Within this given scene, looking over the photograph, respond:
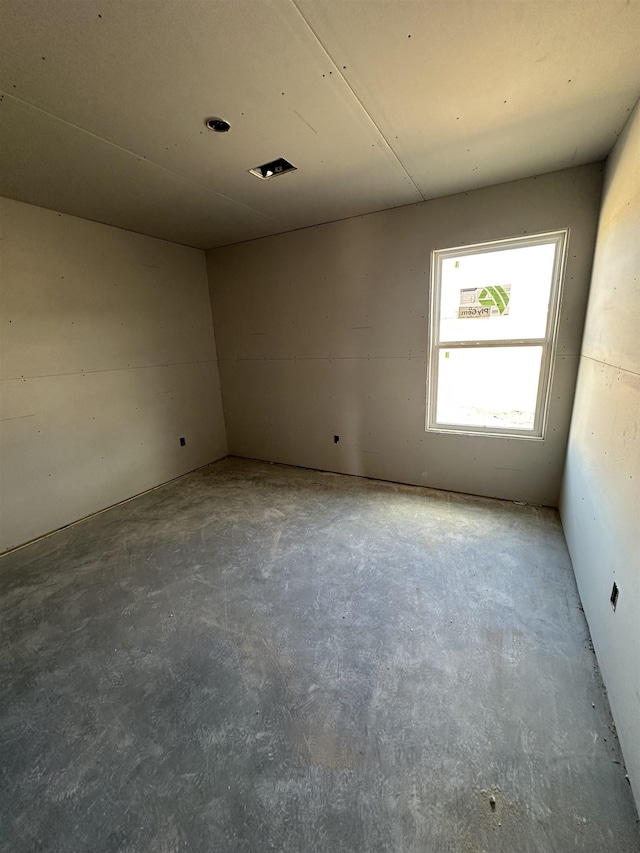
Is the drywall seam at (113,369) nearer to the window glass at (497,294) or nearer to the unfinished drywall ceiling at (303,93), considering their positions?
the unfinished drywall ceiling at (303,93)

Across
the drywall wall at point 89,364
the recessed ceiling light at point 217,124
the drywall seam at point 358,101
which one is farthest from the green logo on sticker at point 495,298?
the drywall wall at point 89,364

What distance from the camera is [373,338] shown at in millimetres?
3277

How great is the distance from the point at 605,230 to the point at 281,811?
10.5 ft

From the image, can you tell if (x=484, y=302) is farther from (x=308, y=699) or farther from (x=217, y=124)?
(x=308, y=699)

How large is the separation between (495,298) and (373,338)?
42.0 inches

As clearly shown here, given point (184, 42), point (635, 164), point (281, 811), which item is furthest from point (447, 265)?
point (281, 811)

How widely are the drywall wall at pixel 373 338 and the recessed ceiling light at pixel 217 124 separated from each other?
1.65m

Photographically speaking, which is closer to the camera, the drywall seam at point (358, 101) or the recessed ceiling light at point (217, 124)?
the drywall seam at point (358, 101)

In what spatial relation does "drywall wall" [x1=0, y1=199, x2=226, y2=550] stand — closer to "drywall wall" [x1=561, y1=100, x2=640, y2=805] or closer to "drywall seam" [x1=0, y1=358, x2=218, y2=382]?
"drywall seam" [x1=0, y1=358, x2=218, y2=382]

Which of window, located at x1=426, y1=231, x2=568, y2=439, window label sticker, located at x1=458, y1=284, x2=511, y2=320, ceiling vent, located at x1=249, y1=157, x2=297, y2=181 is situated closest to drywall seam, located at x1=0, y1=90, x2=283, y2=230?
ceiling vent, located at x1=249, y1=157, x2=297, y2=181

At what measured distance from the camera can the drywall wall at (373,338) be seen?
253 centimetres

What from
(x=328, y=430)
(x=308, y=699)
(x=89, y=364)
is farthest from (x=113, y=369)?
(x=308, y=699)

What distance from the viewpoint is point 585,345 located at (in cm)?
232

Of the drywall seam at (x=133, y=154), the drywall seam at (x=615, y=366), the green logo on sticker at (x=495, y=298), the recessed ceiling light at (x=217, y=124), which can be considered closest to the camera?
the drywall seam at (x=615, y=366)
